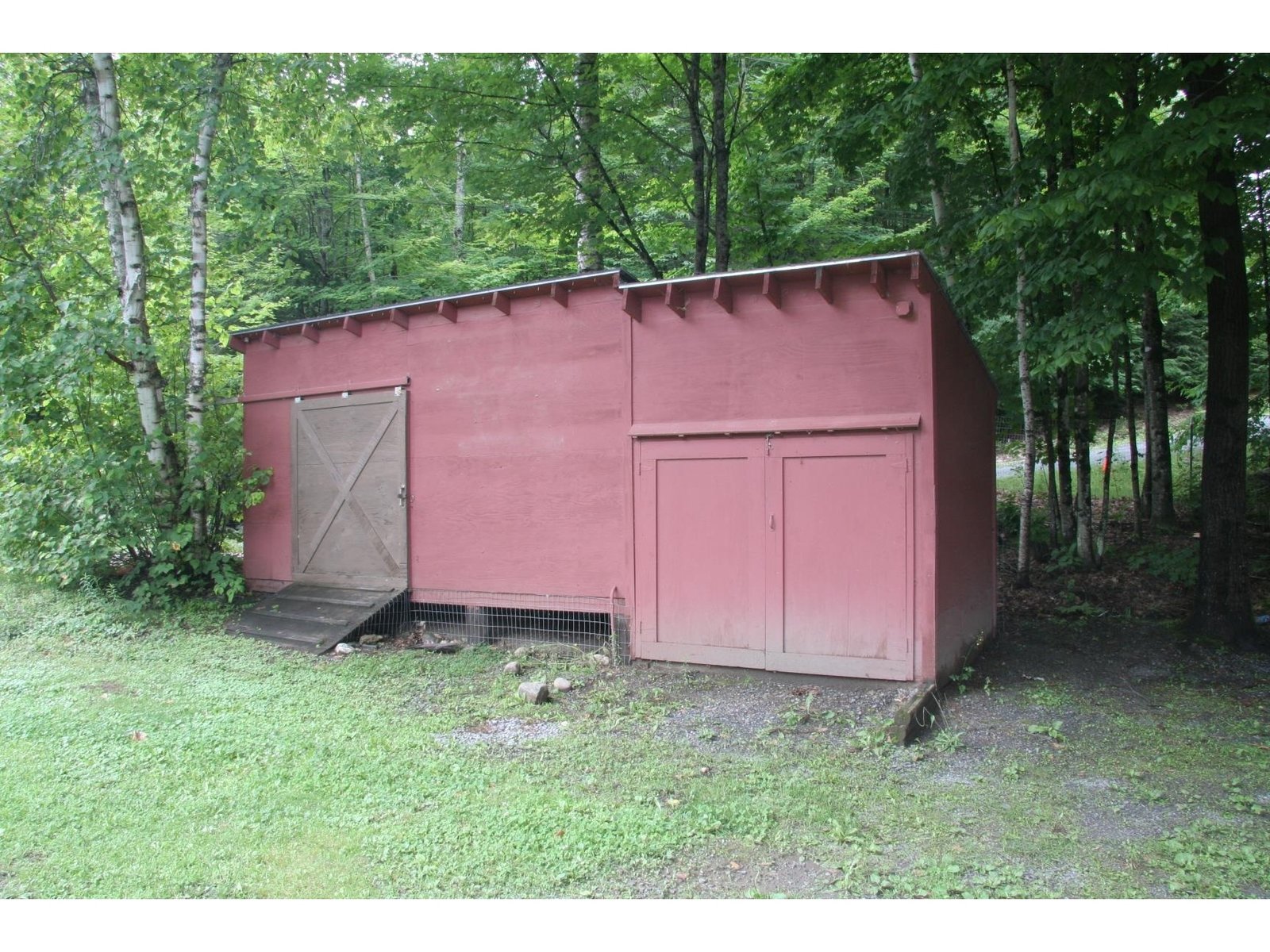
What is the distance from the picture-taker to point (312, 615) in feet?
24.5

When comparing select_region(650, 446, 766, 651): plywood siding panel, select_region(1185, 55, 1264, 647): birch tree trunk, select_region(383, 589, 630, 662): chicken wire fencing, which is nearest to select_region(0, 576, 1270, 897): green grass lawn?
select_region(650, 446, 766, 651): plywood siding panel

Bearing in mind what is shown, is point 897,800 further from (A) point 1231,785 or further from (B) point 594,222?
(B) point 594,222

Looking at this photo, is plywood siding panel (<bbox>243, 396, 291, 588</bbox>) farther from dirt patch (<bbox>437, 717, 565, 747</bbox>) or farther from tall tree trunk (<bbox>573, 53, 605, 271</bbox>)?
dirt patch (<bbox>437, 717, 565, 747</bbox>)

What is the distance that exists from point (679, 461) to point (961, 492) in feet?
7.25

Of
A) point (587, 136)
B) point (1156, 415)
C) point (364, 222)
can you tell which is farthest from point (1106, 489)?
point (364, 222)

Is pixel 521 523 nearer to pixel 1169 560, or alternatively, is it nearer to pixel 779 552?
pixel 779 552

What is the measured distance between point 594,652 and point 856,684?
84.2 inches

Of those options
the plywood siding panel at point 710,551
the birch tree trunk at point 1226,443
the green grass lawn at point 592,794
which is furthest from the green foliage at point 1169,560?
the plywood siding panel at point 710,551

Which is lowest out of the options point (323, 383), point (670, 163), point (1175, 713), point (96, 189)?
point (1175, 713)

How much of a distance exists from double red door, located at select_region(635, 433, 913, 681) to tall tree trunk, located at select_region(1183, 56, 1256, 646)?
3.34 m

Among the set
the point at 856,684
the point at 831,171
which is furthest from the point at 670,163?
the point at 856,684

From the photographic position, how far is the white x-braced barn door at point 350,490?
772 cm

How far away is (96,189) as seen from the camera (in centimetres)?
797

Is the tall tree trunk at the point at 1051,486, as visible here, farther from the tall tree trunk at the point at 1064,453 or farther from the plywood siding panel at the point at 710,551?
the plywood siding panel at the point at 710,551
